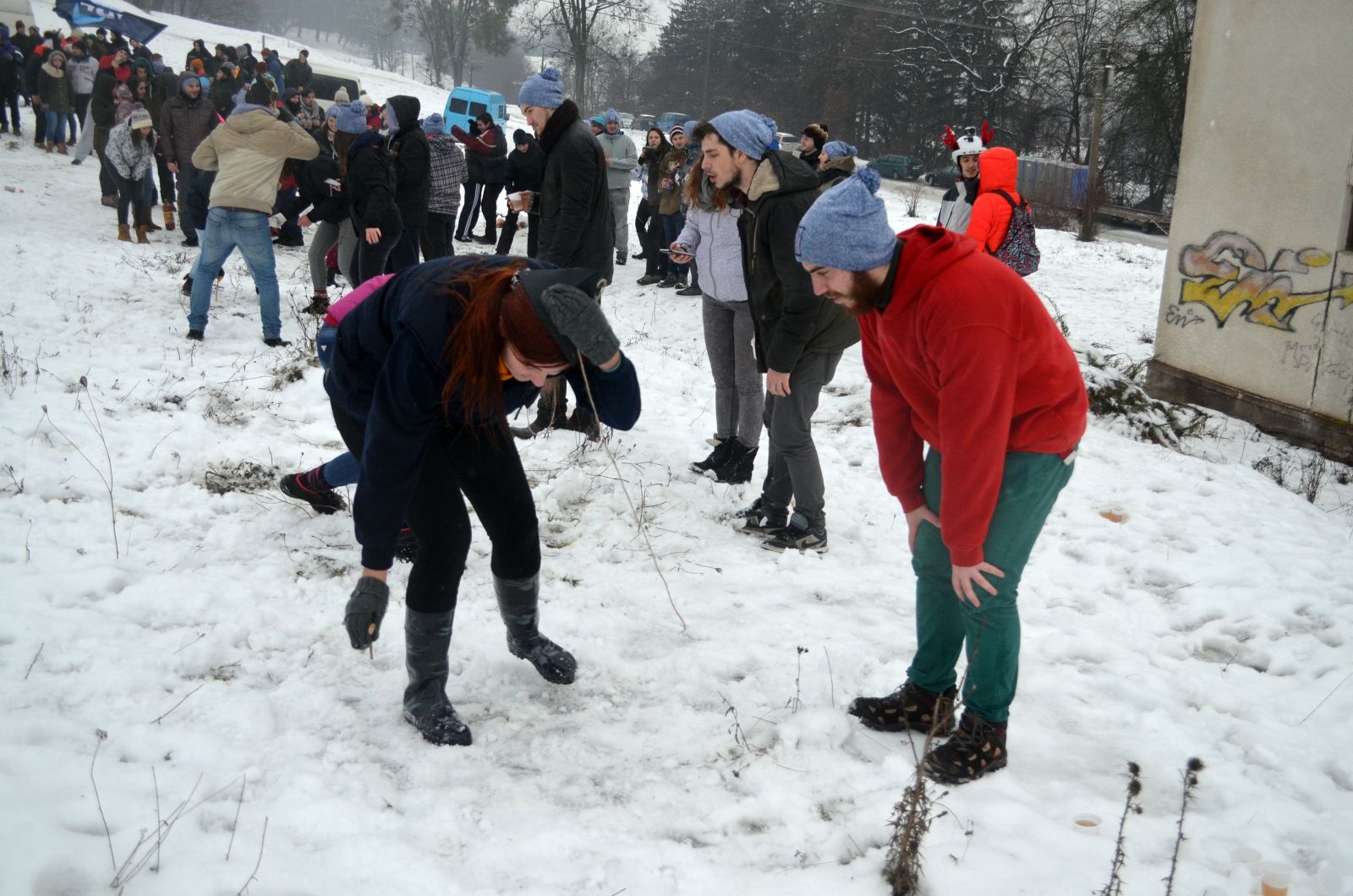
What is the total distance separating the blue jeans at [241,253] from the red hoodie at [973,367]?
6.15m

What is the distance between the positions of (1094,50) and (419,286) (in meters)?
39.5

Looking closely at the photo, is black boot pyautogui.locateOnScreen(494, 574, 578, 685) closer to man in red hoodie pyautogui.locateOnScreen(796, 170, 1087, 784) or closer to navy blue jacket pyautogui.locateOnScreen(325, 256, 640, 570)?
navy blue jacket pyautogui.locateOnScreen(325, 256, 640, 570)

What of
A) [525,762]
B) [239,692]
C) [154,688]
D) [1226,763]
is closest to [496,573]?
[525,762]

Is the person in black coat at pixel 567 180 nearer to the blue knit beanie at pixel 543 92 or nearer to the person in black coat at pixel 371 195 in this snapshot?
the blue knit beanie at pixel 543 92

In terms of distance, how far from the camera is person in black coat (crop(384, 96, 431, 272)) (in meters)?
7.88

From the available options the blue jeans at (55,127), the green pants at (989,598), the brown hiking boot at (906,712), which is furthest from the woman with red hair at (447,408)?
the blue jeans at (55,127)

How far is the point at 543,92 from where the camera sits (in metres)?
5.36

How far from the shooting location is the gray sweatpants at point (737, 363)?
16.9ft

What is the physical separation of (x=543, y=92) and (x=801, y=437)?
262 centimetres

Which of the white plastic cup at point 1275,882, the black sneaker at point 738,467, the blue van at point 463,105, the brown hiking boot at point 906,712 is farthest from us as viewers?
the blue van at point 463,105

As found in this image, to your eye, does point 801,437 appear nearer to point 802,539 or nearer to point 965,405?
point 802,539

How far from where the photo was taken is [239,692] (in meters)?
3.23

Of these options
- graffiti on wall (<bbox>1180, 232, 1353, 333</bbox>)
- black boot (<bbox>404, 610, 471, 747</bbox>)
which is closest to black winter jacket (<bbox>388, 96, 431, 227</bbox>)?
black boot (<bbox>404, 610, 471, 747</bbox>)

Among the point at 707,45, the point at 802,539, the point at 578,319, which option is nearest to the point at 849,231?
the point at 578,319
